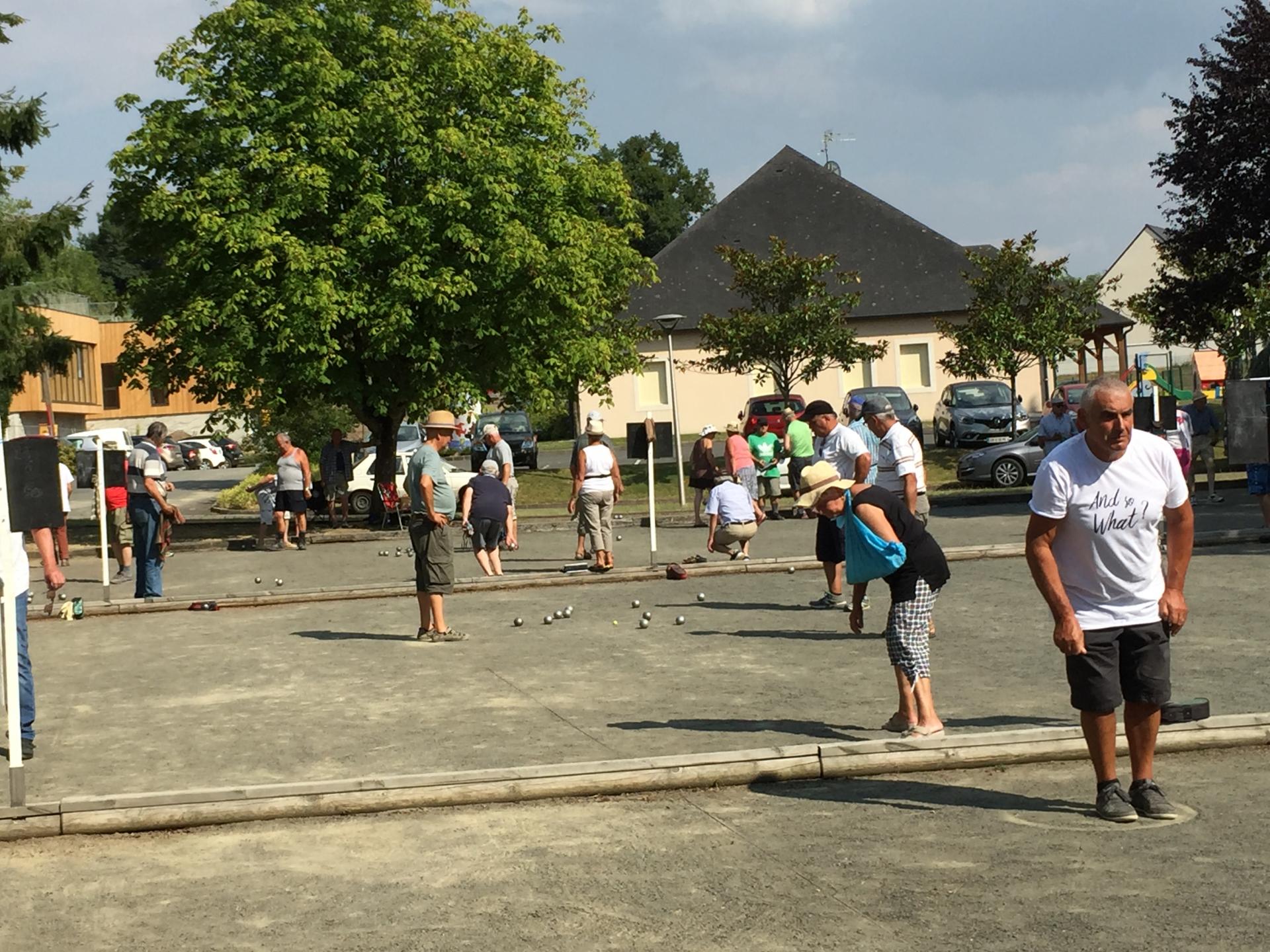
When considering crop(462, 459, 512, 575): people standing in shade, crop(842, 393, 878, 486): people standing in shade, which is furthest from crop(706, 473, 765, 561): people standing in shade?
crop(462, 459, 512, 575): people standing in shade

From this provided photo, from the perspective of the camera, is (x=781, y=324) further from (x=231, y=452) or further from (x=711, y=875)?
(x=711, y=875)

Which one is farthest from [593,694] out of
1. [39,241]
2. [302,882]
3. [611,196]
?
[39,241]

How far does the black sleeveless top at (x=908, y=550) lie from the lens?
28.9ft

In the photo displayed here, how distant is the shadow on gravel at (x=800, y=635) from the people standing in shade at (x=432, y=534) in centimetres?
210

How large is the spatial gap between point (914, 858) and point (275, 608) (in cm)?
1180

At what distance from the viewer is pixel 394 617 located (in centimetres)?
1557

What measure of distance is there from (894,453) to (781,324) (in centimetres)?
2953

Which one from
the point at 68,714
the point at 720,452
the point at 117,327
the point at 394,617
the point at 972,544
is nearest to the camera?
the point at 68,714

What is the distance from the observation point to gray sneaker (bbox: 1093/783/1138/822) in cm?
675

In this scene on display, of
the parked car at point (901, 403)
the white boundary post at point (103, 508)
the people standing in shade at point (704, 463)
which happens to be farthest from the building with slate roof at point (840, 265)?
the white boundary post at point (103, 508)

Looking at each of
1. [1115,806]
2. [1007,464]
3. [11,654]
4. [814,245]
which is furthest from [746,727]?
[814,245]

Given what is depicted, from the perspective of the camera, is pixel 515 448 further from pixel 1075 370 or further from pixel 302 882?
pixel 1075 370

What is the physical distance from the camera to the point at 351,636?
46.8 feet

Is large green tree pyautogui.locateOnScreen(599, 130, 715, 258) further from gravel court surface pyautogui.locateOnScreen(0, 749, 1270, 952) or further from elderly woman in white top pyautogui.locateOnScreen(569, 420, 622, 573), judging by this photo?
gravel court surface pyautogui.locateOnScreen(0, 749, 1270, 952)
